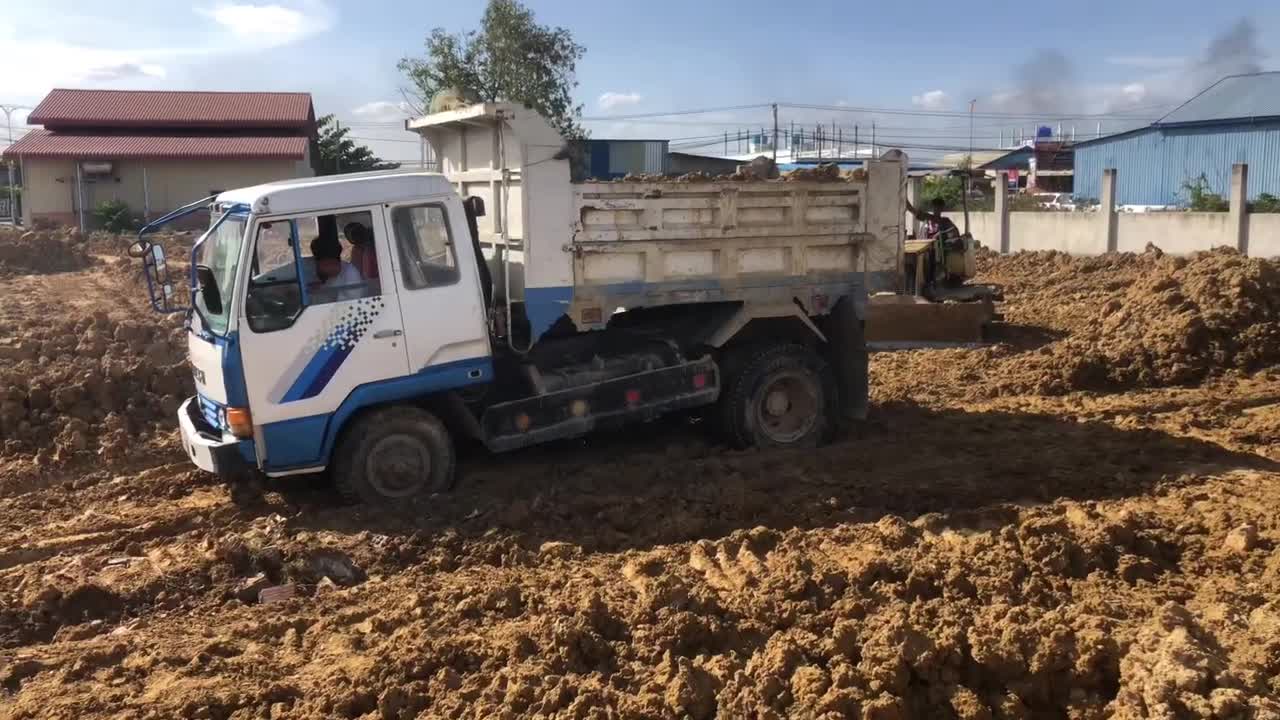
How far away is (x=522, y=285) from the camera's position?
7.25 metres

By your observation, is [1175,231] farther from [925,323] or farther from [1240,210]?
[925,323]

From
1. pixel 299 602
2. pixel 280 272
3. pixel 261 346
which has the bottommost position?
pixel 299 602

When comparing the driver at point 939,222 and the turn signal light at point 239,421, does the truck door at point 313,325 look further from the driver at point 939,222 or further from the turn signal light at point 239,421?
the driver at point 939,222

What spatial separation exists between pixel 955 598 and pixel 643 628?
1.43 metres

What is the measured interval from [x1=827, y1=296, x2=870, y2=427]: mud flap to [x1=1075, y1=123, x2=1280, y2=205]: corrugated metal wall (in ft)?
88.9

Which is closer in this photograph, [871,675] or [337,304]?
[871,675]

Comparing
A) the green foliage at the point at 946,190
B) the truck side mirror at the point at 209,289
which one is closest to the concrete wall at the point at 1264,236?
the green foliage at the point at 946,190

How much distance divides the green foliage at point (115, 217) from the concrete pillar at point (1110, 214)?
26.3 meters

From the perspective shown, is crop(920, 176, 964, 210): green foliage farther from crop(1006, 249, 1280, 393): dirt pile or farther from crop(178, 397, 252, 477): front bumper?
crop(178, 397, 252, 477): front bumper

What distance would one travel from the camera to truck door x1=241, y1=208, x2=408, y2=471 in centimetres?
655

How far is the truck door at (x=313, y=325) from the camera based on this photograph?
6555 mm

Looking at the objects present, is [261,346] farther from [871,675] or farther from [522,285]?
[871,675]

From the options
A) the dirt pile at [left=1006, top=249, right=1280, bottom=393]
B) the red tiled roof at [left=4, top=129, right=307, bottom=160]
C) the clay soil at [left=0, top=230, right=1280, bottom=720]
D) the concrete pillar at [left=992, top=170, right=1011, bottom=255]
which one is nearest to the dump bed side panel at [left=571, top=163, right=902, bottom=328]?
the clay soil at [left=0, top=230, right=1280, bottom=720]

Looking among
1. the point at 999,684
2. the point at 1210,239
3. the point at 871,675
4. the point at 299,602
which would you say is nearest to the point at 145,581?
the point at 299,602
